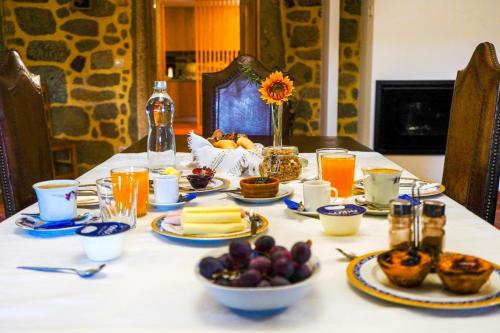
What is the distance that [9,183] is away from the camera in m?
1.74

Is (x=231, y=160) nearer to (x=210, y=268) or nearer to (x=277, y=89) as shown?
(x=277, y=89)

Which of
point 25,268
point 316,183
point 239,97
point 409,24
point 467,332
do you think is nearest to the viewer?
point 467,332

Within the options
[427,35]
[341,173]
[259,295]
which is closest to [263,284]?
[259,295]

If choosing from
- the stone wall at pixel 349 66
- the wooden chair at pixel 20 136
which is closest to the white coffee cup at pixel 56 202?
the wooden chair at pixel 20 136

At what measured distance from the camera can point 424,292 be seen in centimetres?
82

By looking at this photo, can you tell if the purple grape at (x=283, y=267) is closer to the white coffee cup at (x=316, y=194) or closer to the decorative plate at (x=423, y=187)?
the white coffee cup at (x=316, y=194)

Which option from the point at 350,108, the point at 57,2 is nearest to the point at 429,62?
the point at 350,108

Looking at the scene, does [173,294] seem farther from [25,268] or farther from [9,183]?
[9,183]

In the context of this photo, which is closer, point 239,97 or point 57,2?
point 239,97

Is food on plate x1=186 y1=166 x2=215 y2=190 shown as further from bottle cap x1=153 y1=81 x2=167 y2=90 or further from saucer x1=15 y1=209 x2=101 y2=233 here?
bottle cap x1=153 y1=81 x2=167 y2=90

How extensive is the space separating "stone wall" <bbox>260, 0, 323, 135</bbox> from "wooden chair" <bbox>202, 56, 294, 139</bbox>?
2.44 metres

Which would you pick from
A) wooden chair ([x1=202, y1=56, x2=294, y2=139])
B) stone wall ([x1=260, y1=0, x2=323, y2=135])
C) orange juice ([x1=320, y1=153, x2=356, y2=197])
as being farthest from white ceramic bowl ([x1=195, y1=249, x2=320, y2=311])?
stone wall ([x1=260, y1=0, x2=323, y2=135])

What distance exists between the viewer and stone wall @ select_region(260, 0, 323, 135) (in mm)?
5418

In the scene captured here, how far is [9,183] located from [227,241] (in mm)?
955
